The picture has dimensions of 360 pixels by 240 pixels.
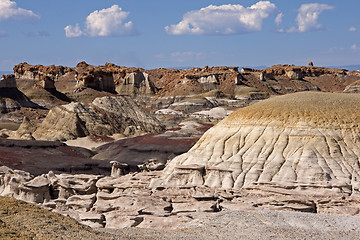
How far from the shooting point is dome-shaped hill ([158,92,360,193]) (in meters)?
35.1

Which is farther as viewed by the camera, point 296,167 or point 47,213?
point 296,167

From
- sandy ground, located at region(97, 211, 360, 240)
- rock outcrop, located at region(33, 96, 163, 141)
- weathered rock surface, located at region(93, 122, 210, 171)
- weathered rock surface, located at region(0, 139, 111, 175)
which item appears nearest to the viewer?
sandy ground, located at region(97, 211, 360, 240)

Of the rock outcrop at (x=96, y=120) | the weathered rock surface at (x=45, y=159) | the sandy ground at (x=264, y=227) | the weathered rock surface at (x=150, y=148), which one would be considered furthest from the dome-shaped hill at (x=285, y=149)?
the rock outcrop at (x=96, y=120)

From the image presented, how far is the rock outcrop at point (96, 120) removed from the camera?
96.1m

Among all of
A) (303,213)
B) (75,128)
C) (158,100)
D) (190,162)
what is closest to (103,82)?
(158,100)

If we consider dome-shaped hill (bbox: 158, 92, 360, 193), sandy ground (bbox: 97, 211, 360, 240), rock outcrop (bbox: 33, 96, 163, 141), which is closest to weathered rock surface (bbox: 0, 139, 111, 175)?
rock outcrop (bbox: 33, 96, 163, 141)

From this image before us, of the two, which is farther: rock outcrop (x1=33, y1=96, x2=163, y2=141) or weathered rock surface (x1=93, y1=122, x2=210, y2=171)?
rock outcrop (x1=33, y1=96, x2=163, y2=141)

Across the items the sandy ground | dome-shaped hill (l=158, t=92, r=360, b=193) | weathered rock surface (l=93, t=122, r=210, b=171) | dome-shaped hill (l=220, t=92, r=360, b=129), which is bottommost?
weathered rock surface (l=93, t=122, r=210, b=171)

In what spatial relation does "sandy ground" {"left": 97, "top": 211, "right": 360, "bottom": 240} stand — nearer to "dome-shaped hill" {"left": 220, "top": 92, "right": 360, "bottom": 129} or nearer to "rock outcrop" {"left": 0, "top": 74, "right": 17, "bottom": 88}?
"dome-shaped hill" {"left": 220, "top": 92, "right": 360, "bottom": 129}

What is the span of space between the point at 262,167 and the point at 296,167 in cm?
250

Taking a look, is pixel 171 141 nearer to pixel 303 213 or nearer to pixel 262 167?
pixel 262 167

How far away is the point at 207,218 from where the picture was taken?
27750 mm

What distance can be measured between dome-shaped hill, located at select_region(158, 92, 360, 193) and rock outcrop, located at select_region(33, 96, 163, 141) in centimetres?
5721

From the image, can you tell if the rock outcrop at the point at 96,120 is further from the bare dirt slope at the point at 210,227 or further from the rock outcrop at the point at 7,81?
the bare dirt slope at the point at 210,227
